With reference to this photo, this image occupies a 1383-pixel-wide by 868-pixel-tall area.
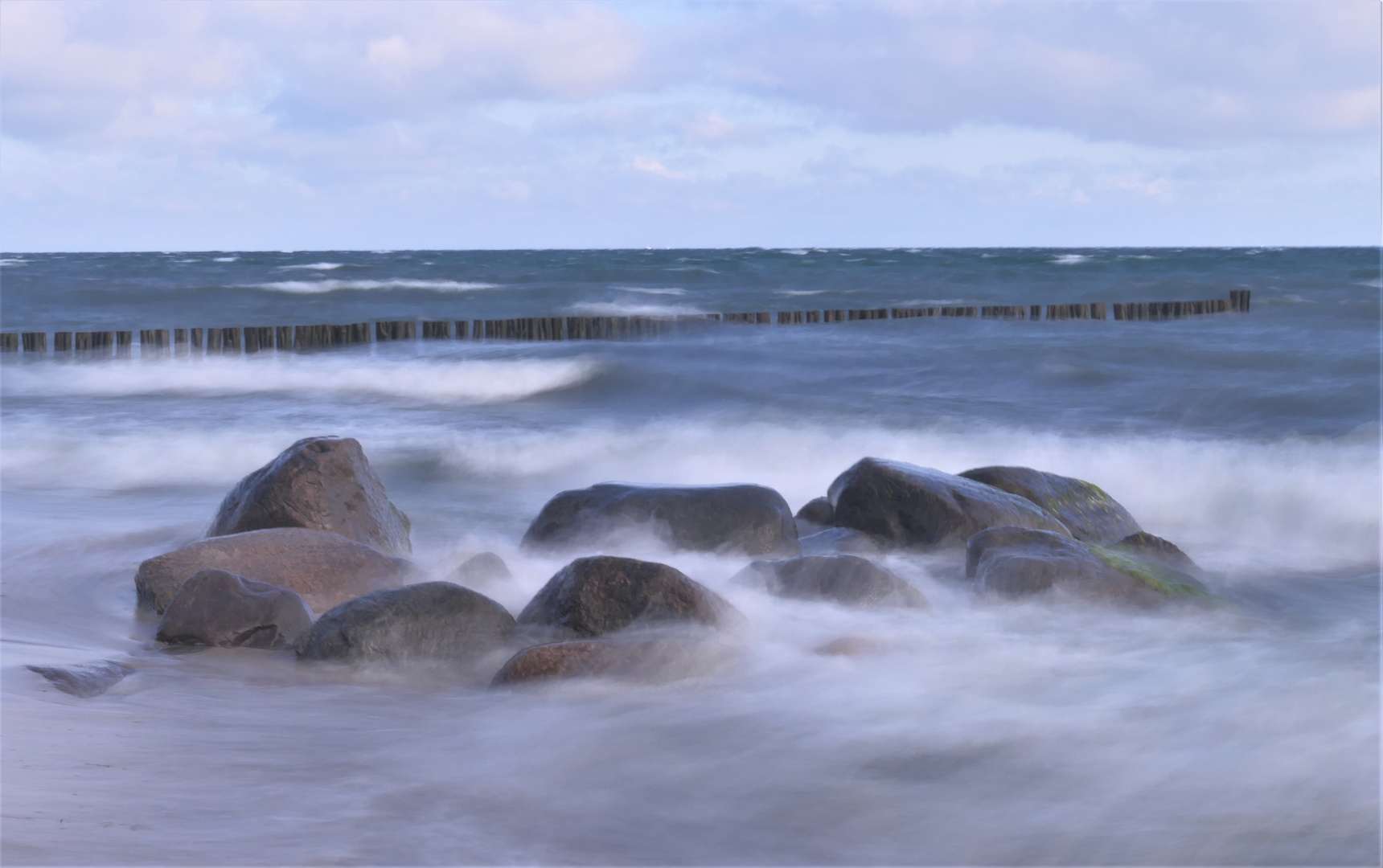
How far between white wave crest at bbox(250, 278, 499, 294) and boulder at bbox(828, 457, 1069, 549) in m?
29.1

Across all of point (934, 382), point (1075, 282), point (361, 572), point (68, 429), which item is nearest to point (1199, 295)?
point (1075, 282)

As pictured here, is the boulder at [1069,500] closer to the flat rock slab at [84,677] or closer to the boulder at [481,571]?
the boulder at [481,571]

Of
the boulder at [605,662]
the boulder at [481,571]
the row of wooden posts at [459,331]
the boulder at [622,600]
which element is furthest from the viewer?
the row of wooden posts at [459,331]

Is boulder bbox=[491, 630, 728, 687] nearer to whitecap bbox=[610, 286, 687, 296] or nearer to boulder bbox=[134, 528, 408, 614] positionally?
boulder bbox=[134, 528, 408, 614]

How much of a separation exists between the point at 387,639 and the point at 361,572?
909 mm

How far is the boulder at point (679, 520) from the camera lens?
19.6 ft

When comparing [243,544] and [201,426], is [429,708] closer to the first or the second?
[243,544]

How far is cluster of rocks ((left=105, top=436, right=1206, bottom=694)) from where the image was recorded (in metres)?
4.43

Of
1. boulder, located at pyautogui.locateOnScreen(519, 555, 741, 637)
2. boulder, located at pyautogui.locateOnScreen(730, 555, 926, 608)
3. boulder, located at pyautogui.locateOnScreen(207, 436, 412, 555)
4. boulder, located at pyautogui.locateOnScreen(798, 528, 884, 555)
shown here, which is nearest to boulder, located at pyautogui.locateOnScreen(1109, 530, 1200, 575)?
boulder, located at pyautogui.locateOnScreen(798, 528, 884, 555)

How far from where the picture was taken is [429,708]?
4016mm

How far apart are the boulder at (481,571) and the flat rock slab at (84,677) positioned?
4.98 feet

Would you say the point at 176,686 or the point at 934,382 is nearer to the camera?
the point at 176,686

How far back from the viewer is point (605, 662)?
416 cm

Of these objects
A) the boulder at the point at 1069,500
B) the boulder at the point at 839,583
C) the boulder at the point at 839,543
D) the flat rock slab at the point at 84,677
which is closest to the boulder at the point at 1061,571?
the boulder at the point at 839,583
